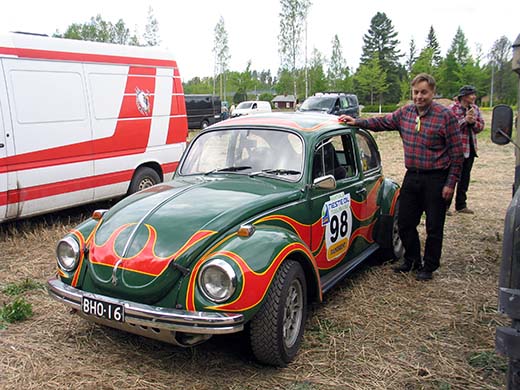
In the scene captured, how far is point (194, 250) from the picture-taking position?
333 cm

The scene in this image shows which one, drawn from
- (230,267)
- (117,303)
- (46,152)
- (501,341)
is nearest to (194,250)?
(230,267)

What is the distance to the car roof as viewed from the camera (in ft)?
15.1

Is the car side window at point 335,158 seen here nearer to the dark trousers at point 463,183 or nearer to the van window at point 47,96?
the dark trousers at point 463,183

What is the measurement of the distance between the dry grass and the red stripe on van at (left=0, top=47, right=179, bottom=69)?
297cm

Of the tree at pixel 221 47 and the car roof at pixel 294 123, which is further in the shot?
the tree at pixel 221 47

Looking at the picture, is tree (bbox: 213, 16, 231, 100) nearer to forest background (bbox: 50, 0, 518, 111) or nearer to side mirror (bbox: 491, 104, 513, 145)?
forest background (bbox: 50, 0, 518, 111)

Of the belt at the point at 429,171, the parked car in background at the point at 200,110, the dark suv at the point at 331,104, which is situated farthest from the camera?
the parked car in background at the point at 200,110

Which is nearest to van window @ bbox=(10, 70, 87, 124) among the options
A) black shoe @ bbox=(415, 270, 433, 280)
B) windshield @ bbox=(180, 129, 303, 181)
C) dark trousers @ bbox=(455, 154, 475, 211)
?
windshield @ bbox=(180, 129, 303, 181)

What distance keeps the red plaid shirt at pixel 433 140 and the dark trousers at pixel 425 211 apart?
0.39ft

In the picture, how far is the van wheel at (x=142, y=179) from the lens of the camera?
845 cm

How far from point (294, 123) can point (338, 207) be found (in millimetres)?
894

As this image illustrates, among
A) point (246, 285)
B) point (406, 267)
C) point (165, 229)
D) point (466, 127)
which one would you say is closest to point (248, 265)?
point (246, 285)

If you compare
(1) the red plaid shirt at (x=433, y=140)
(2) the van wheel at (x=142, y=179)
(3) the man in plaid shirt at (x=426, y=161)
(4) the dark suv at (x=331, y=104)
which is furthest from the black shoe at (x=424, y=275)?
(4) the dark suv at (x=331, y=104)

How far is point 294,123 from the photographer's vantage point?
4684mm
